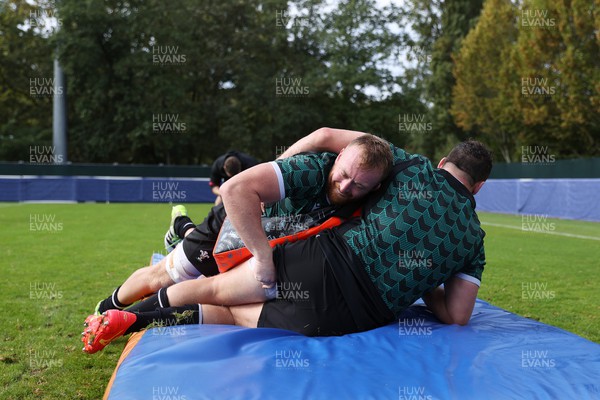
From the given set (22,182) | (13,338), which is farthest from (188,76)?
(13,338)

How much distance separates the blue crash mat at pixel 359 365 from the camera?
2.58m

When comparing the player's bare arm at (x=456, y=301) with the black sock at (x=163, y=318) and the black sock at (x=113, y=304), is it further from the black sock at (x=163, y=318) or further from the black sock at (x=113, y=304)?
the black sock at (x=113, y=304)

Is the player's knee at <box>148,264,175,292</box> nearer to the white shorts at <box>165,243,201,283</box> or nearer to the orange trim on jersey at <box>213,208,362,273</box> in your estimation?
the white shorts at <box>165,243,201,283</box>

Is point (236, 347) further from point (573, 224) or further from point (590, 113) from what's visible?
point (590, 113)

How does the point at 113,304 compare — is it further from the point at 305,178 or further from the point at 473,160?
the point at 473,160

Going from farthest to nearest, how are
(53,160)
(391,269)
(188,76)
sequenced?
(188,76) < (53,160) < (391,269)

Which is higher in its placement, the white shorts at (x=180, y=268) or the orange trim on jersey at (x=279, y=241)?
the orange trim on jersey at (x=279, y=241)

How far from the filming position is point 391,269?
334cm

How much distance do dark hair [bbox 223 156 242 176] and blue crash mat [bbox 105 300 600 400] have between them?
197 inches

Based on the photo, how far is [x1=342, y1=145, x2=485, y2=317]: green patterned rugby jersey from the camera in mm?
3326

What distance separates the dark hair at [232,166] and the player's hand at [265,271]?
16.2ft

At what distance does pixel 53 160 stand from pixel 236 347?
33.1 meters

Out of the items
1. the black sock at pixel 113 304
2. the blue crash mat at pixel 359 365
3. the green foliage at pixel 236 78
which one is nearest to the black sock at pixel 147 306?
the blue crash mat at pixel 359 365

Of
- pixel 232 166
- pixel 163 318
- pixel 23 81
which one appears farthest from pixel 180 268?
pixel 23 81
